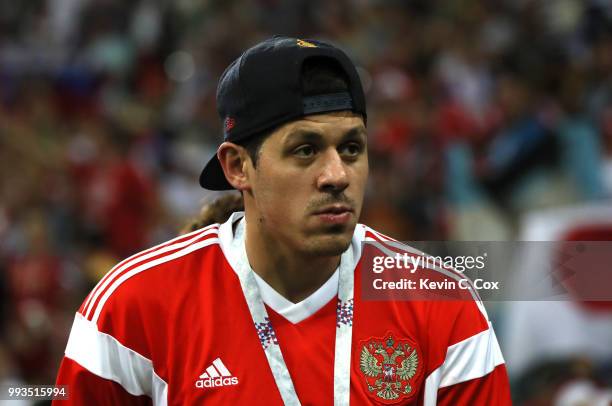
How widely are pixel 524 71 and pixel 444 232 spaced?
4.96 feet

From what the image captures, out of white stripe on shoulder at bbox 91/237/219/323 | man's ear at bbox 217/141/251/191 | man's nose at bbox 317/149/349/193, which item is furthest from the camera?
man's ear at bbox 217/141/251/191

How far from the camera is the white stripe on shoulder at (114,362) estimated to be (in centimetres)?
304

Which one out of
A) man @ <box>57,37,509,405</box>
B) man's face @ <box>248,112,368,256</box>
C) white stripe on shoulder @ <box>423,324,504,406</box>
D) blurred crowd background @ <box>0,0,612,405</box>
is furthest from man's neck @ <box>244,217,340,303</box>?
blurred crowd background @ <box>0,0,612,405</box>

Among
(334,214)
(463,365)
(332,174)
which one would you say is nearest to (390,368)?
(463,365)

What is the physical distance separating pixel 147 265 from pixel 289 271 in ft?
1.27

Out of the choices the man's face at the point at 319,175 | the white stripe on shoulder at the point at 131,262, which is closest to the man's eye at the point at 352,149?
the man's face at the point at 319,175

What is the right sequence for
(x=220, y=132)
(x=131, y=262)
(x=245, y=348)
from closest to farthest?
(x=245, y=348) < (x=131, y=262) < (x=220, y=132)

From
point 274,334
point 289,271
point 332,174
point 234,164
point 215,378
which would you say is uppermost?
point 234,164

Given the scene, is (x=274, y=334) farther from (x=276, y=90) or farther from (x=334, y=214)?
(x=276, y=90)

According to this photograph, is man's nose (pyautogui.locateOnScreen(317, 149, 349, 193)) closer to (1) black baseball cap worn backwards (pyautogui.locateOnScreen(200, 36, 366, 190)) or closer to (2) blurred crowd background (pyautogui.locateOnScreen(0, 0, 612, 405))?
(1) black baseball cap worn backwards (pyautogui.locateOnScreen(200, 36, 366, 190))

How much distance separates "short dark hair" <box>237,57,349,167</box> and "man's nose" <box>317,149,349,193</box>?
6.3 inches

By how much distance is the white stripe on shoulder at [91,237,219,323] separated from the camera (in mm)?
3100

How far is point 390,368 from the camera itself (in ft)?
10.1

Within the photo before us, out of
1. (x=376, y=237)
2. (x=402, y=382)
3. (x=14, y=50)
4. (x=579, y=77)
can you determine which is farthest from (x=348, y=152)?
(x=14, y=50)
